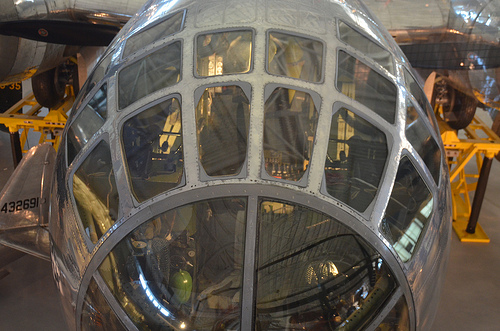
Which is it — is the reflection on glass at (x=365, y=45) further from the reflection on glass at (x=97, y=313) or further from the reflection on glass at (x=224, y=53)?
the reflection on glass at (x=97, y=313)

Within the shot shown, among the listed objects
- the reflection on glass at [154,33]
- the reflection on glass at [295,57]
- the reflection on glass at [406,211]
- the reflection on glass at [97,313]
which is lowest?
the reflection on glass at [97,313]

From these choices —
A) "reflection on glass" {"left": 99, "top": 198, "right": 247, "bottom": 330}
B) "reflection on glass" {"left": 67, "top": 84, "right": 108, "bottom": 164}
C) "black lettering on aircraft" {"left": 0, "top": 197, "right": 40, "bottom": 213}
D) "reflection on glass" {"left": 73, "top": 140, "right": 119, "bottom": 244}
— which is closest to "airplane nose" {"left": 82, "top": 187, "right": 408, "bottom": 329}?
"reflection on glass" {"left": 99, "top": 198, "right": 247, "bottom": 330}

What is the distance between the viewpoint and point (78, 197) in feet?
8.52

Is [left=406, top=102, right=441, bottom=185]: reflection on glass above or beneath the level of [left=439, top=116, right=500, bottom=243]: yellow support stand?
above

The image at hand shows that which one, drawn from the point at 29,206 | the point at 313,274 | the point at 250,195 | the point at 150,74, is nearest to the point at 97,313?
the point at 250,195

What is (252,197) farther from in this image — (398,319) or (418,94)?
(418,94)

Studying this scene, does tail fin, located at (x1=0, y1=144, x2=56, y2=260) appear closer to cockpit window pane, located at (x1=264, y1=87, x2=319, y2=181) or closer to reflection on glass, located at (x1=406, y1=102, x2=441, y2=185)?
cockpit window pane, located at (x1=264, y1=87, x2=319, y2=181)

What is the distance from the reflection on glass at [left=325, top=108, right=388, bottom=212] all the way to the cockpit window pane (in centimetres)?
12

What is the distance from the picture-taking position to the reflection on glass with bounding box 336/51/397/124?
103 inches

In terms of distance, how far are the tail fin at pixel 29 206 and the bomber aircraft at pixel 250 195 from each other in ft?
3.31

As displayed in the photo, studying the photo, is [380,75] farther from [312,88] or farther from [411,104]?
[312,88]

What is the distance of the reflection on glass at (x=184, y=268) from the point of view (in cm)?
226

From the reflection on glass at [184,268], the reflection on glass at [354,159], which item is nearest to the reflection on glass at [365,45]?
the reflection on glass at [354,159]

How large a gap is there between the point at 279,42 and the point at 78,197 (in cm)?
147
